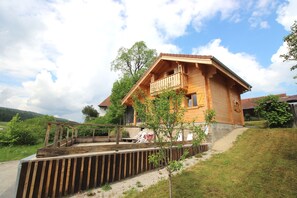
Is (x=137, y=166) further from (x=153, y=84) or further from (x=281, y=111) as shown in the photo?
(x=281, y=111)

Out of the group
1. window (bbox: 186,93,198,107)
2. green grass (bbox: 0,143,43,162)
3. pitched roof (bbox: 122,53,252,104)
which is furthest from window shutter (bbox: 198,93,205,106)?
green grass (bbox: 0,143,43,162)

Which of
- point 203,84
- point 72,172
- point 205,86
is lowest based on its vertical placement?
point 72,172

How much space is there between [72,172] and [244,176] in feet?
16.3

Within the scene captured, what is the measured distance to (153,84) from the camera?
13.9 metres

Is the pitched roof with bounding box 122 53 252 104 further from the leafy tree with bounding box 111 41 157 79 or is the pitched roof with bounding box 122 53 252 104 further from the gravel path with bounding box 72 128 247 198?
the leafy tree with bounding box 111 41 157 79

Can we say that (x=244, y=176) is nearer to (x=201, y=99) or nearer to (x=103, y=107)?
(x=201, y=99)

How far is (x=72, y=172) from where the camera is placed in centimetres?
429

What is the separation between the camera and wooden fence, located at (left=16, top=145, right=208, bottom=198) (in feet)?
12.2

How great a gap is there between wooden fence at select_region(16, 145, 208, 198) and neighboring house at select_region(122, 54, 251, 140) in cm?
493

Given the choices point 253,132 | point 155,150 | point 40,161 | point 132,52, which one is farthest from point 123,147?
point 132,52

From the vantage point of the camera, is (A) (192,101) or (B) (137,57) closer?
(A) (192,101)

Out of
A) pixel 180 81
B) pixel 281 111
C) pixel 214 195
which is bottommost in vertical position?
pixel 214 195

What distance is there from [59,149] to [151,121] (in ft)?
9.48

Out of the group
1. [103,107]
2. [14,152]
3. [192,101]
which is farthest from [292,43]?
[103,107]
